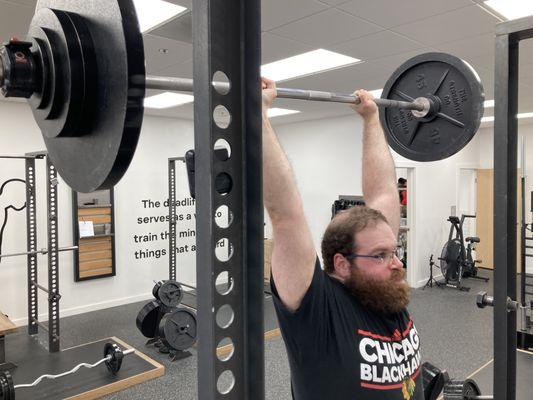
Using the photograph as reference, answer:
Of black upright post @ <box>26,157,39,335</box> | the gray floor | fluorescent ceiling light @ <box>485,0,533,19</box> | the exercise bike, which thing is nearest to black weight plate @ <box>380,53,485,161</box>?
fluorescent ceiling light @ <box>485,0,533,19</box>

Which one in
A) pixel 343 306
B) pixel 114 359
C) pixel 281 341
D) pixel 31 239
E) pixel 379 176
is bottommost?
pixel 281 341

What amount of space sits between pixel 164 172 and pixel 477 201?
6.16 m

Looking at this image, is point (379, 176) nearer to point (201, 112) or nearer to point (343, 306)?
point (343, 306)

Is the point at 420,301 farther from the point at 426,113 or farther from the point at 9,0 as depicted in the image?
the point at 9,0

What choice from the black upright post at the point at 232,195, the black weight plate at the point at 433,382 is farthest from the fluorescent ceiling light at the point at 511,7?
the black upright post at the point at 232,195

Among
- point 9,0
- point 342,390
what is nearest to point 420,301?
point 342,390

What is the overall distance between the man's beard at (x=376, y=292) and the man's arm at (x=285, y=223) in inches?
9.7

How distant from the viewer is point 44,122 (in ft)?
2.36

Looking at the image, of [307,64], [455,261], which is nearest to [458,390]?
[307,64]

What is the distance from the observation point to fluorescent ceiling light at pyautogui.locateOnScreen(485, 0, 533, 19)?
8.01 ft

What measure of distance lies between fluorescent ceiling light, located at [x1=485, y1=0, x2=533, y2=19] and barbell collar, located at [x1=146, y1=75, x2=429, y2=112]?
139cm

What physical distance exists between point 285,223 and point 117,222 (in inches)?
201

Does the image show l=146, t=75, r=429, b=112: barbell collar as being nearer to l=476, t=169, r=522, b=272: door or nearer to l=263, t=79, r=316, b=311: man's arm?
l=263, t=79, r=316, b=311: man's arm

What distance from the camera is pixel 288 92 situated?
96 cm
